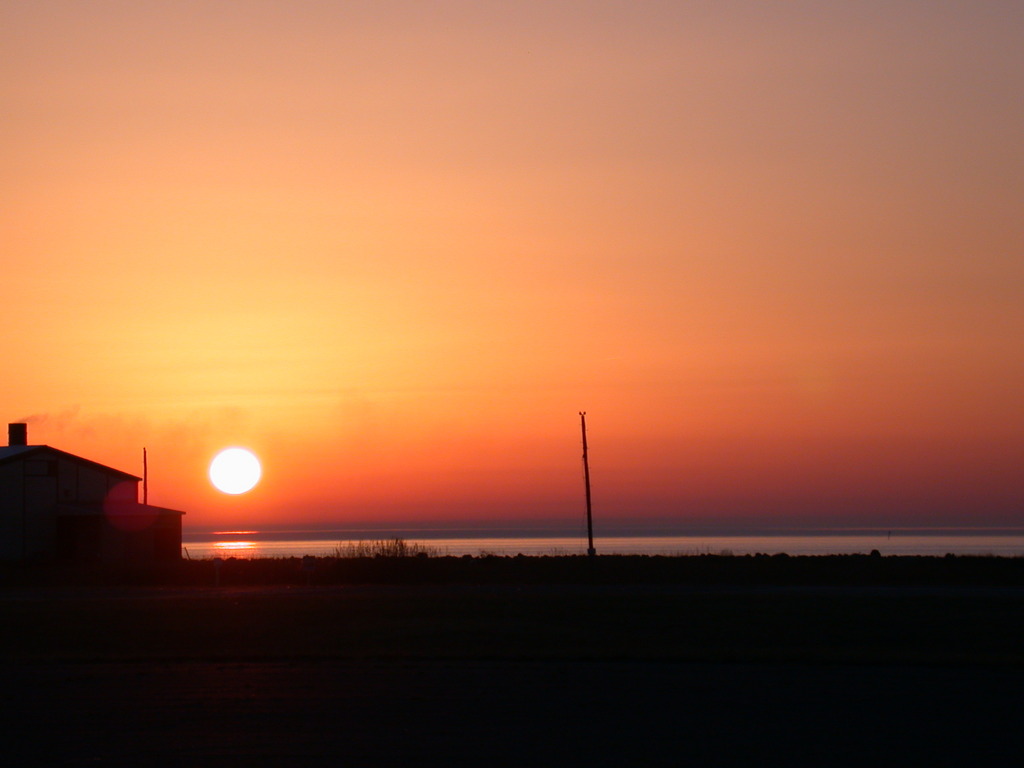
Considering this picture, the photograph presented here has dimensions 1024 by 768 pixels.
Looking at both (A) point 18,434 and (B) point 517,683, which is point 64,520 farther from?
(B) point 517,683

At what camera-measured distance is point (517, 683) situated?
1543 centimetres

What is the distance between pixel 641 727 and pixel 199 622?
1531cm

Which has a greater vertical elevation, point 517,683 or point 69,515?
point 69,515

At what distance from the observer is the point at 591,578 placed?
42500 millimetres

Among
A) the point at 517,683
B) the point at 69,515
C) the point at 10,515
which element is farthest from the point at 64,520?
the point at 517,683

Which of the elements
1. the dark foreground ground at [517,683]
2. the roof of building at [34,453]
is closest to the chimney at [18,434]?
the roof of building at [34,453]

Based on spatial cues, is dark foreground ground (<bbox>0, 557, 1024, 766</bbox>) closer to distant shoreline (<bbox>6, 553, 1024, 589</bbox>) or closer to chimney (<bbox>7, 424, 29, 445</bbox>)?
distant shoreline (<bbox>6, 553, 1024, 589</bbox>)

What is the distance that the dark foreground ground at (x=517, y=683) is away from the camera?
1120 cm

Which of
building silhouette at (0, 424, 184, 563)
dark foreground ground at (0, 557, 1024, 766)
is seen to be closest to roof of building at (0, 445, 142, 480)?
building silhouette at (0, 424, 184, 563)

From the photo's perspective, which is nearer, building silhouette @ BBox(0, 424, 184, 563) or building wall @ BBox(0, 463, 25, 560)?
building wall @ BBox(0, 463, 25, 560)

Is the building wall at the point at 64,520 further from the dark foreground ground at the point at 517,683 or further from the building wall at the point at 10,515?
the dark foreground ground at the point at 517,683

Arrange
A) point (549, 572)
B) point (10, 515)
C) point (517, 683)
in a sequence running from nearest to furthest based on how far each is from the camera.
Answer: point (517, 683) < point (549, 572) < point (10, 515)

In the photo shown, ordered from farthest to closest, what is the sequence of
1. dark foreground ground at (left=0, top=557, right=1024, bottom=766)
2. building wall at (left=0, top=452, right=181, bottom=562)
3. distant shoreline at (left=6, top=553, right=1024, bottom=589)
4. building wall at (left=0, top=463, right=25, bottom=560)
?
building wall at (left=0, top=452, right=181, bottom=562)
building wall at (left=0, top=463, right=25, bottom=560)
distant shoreline at (left=6, top=553, right=1024, bottom=589)
dark foreground ground at (left=0, top=557, right=1024, bottom=766)

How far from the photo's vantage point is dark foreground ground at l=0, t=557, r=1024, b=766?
1120 centimetres
